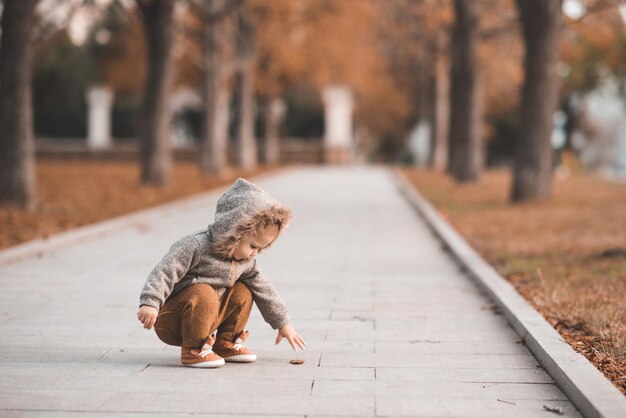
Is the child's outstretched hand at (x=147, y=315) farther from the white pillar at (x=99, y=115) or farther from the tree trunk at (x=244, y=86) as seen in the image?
the white pillar at (x=99, y=115)

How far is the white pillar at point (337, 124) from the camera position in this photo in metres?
49.3

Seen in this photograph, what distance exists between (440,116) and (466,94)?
1141cm

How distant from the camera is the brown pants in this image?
541cm

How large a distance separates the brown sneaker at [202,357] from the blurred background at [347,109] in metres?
2.13

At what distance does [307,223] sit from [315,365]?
1035 cm

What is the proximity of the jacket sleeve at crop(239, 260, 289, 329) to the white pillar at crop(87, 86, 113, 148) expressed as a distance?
46363 mm

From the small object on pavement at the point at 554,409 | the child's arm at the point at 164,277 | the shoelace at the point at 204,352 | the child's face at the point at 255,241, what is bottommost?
the small object on pavement at the point at 554,409

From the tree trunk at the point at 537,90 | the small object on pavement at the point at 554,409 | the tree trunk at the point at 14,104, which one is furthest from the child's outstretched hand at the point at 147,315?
the tree trunk at the point at 537,90

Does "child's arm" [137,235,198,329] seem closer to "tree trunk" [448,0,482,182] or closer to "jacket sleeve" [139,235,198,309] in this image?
"jacket sleeve" [139,235,198,309]

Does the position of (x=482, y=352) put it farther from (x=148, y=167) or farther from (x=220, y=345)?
(x=148, y=167)

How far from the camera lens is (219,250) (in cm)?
536

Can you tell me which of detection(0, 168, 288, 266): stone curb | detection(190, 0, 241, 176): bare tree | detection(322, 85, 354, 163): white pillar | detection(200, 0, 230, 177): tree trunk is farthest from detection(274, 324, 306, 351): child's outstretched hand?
detection(322, 85, 354, 163): white pillar

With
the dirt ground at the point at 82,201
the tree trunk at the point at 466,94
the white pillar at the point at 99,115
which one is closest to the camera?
the dirt ground at the point at 82,201

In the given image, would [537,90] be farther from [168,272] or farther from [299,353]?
[168,272]
